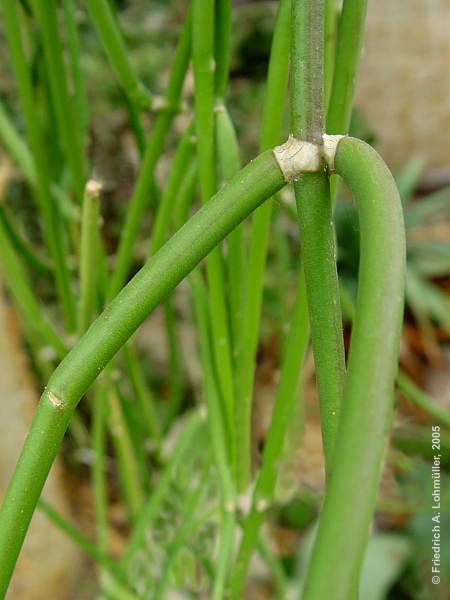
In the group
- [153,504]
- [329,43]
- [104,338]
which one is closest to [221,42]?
[329,43]

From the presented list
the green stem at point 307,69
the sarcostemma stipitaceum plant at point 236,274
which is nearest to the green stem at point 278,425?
the sarcostemma stipitaceum plant at point 236,274

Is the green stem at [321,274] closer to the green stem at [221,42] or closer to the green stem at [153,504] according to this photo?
the green stem at [221,42]

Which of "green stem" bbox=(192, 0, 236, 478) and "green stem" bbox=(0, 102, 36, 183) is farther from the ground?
→ "green stem" bbox=(0, 102, 36, 183)

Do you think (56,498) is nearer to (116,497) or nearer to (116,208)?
(116,497)

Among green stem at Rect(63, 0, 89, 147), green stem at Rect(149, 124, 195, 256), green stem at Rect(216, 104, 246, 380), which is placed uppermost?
green stem at Rect(63, 0, 89, 147)

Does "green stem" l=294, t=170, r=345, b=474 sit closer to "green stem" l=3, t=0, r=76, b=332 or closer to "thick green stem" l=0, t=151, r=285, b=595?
"thick green stem" l=0, t=151, r=285, b=595

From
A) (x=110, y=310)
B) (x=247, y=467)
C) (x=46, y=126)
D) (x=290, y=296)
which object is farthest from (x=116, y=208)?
(x=110, y=310)

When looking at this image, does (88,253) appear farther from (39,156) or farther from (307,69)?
(307,69)

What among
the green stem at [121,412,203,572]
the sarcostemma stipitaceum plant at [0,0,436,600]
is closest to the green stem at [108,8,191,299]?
the sarcostemma stipitaceum plant at [0,0,436,600]
